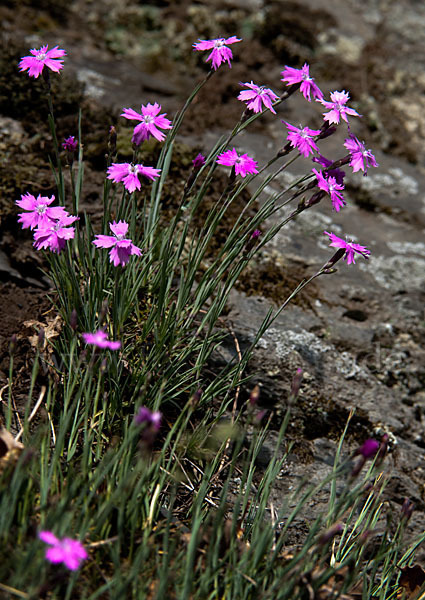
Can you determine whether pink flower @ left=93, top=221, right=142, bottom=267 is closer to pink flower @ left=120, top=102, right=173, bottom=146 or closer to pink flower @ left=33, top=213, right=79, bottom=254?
pink flower @ left=33, top=213, right=79, bottom=254

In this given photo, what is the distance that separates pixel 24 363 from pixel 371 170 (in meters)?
Result: 2.70

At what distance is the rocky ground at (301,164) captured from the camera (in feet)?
8.63

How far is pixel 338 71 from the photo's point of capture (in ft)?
14.6

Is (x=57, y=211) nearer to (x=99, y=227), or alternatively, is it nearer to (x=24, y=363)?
(x=24, y=363)

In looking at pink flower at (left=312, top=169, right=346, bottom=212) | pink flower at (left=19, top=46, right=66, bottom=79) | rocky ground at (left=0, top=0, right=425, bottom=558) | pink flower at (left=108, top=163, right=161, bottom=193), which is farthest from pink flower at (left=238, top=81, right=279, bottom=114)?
rocky ground at (left=0, top=0, right=425, bottom=558)

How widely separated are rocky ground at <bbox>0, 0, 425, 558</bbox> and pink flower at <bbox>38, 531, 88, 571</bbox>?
1114 mm

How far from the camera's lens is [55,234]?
184 centimetres

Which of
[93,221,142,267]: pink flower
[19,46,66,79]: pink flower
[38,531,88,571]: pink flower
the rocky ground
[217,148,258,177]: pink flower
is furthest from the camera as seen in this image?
the rocky ground

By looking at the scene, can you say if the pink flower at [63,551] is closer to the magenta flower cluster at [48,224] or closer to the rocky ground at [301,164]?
the magenta flower cluster at [48,224]

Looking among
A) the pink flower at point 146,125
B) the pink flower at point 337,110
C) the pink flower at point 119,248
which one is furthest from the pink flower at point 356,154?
the pink flower at point 119,248

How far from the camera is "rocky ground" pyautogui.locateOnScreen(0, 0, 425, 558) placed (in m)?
2.63

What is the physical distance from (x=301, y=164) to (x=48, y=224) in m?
2.29

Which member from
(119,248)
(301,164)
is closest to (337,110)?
(119,248)

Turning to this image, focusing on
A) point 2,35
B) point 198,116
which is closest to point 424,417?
point 198,116
